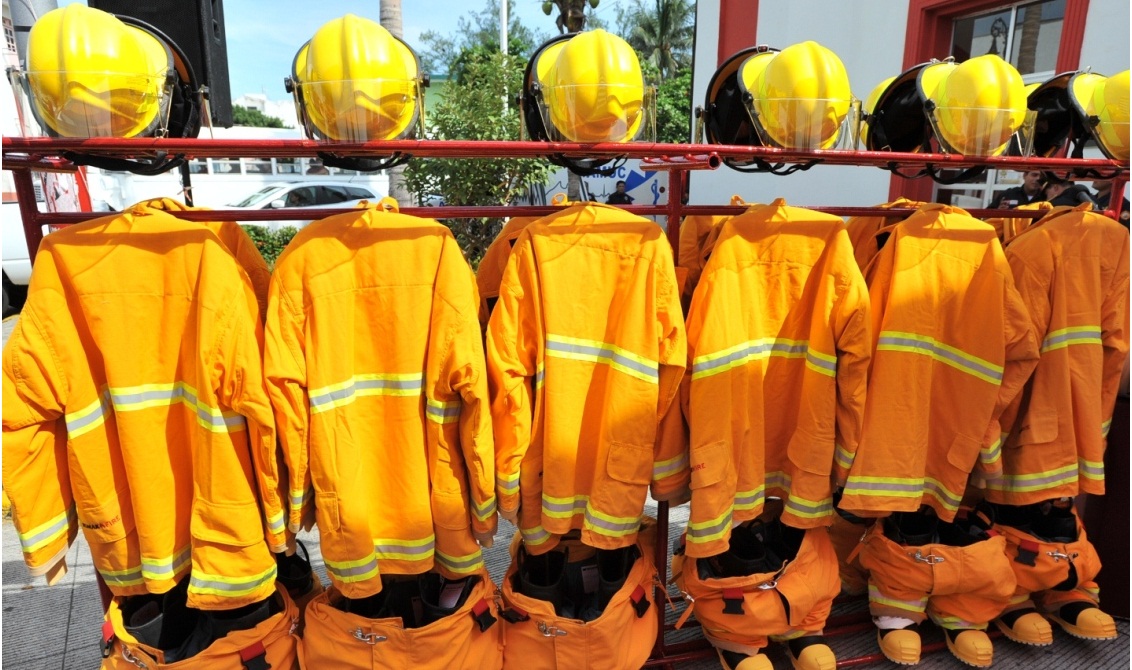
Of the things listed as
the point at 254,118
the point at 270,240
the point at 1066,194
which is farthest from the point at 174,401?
the point at 254,118

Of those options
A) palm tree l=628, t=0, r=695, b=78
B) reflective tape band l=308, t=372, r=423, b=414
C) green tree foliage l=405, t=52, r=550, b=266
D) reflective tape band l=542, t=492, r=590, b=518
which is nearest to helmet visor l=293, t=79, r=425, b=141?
reflective tape band l=308, t=372, r=423, b=414

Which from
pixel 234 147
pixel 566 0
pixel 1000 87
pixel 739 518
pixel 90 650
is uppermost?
pixel 566 0

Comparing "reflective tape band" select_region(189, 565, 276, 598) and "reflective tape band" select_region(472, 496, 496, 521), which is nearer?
"reflective tape band" select_region(189, 565, 276, 598)

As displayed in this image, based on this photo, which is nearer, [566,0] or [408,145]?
[408,145]

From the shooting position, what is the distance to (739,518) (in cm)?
240

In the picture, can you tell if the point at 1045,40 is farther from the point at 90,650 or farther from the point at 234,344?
the point at 90,650

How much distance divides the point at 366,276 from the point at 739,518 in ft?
5.18

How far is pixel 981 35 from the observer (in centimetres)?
697

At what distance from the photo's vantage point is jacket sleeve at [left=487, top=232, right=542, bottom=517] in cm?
206

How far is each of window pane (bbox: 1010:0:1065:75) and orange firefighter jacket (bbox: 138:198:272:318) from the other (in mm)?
7389

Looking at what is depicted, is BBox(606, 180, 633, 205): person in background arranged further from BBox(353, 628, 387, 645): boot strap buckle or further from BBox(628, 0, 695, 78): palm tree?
BBox(628, 0, 695, 78): palm tree

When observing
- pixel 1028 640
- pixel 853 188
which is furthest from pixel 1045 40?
pixel 1028 640

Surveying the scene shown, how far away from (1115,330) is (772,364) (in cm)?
152

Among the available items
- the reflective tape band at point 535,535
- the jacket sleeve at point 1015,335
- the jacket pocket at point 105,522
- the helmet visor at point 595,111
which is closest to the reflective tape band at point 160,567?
the jacket pocket at point 105,522
